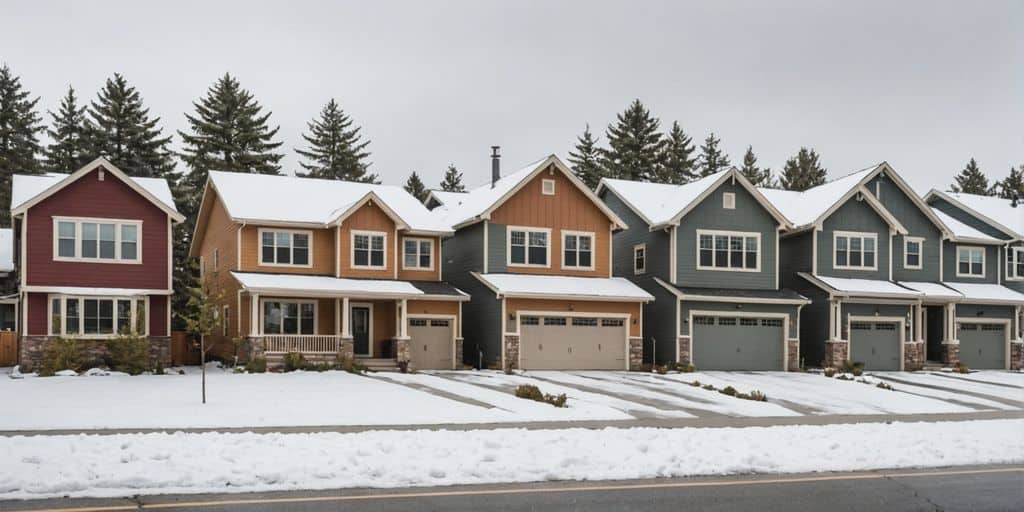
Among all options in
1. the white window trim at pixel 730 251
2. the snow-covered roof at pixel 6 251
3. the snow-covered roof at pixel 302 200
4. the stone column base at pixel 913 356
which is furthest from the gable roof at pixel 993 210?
the snow-covered roof at pixel 6 251

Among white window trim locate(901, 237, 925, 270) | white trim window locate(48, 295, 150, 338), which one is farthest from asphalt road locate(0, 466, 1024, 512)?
white window trim locate(901, 237, 925, 270)

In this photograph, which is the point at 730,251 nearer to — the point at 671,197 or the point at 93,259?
the point at 671,197

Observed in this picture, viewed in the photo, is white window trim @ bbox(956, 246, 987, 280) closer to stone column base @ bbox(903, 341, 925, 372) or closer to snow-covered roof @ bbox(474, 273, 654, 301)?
stone column base @ bbox(903, 341, 925, 372)

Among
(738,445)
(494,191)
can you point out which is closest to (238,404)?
(738,445)

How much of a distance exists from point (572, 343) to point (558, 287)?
7.27ft

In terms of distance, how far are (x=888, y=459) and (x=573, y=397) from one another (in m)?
11.2

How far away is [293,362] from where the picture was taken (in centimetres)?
3300

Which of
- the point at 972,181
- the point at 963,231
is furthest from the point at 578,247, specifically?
the point at 972,181

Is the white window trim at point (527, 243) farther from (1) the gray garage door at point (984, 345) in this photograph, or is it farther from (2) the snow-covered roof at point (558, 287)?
(1) the gray garage door at point (984, 345)

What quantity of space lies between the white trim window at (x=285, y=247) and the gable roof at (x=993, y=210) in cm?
3168

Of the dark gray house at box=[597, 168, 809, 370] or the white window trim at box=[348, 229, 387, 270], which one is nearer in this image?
the white window trim at box=[348, 229, 387, 270]

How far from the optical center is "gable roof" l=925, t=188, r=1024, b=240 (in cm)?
4728

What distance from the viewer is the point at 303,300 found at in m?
35.9

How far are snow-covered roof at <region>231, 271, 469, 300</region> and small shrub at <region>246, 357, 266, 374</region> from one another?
225 cm
